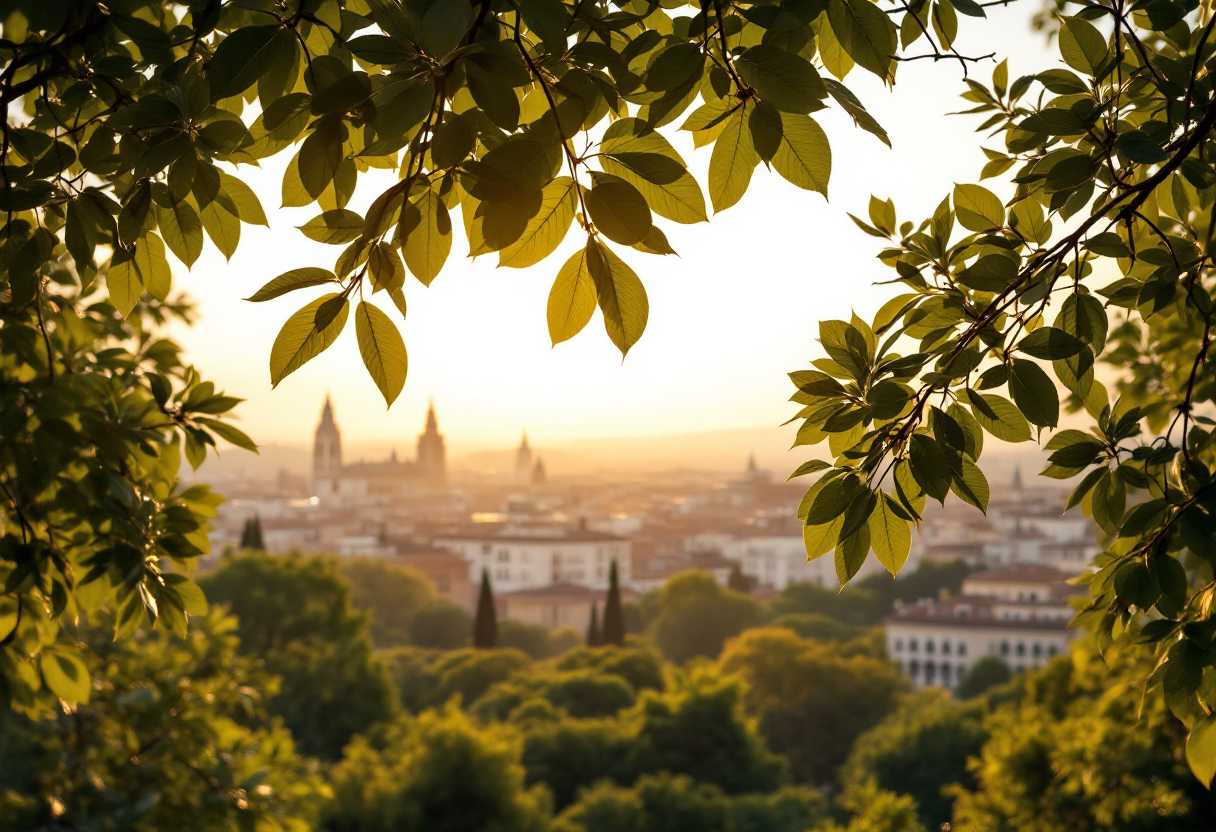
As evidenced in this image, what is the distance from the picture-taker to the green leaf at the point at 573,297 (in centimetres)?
84

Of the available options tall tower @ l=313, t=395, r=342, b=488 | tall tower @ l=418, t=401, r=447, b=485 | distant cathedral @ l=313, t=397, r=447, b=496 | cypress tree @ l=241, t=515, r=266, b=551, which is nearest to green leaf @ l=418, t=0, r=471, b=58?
cypress tree @ l=241, t=515, r=266, b=551

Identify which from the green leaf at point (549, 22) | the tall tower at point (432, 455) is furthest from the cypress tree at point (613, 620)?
the green leaf at point (549, 22)

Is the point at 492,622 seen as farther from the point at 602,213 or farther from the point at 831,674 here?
the point at 602,213

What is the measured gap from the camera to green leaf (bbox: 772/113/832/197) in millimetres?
869

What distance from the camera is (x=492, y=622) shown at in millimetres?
38062

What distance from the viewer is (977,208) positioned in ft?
4.36

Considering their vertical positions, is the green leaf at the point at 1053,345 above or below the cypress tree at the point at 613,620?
above

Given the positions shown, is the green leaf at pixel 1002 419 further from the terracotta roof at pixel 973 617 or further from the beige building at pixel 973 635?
the terracotta roof at pixel 973 617

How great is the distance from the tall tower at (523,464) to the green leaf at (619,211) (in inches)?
2830

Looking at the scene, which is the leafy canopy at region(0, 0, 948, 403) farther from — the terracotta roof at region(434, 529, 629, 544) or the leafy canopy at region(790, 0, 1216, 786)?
the terracotta roof at region(434, 529, 629, 544)

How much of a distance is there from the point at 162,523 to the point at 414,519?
66068 millimetres

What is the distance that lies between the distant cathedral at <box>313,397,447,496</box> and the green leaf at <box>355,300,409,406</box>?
69.3m

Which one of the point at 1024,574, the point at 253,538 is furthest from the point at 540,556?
the point at 253,538

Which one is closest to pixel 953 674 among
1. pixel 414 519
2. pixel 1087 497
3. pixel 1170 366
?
pixel 414 519
